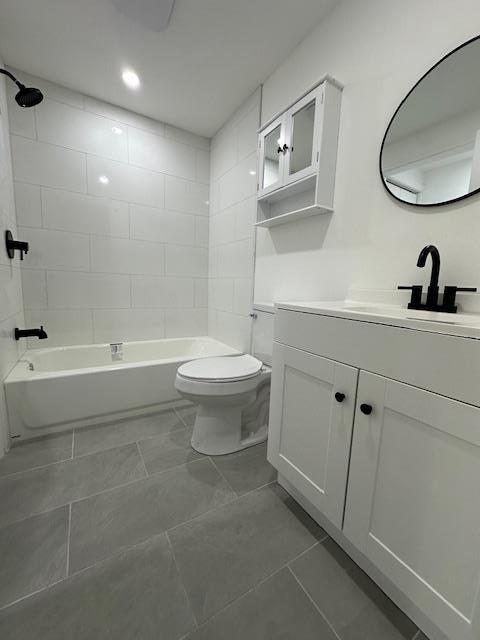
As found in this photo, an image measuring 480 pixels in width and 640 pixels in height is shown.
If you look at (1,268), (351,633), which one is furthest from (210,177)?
(351,633)

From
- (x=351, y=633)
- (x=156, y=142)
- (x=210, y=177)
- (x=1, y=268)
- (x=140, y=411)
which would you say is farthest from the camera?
(x=210, y=177)

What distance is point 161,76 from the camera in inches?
70.0

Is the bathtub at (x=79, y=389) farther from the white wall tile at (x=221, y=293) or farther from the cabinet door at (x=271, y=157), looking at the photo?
the cabinet door at (x=271, y=157)

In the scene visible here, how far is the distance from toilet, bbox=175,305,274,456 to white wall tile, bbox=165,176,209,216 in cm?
133

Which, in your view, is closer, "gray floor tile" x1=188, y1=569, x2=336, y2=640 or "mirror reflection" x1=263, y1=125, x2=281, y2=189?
"gray floor tile" x1=188, y1=569, x2=336, y2=640

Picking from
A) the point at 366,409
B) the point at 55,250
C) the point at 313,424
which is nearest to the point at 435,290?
the point at 366,409

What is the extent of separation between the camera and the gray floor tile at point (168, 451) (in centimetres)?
141

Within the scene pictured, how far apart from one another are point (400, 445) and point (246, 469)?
894 millimetres

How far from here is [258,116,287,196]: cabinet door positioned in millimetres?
1510

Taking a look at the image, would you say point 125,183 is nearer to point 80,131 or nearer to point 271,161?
point 80,131

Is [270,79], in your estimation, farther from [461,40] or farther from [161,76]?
[461,40]

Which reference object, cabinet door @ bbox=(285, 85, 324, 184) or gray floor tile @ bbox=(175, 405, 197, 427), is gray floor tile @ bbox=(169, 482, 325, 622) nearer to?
gray floor tile @ bbox=(175, 405, 197, 427)

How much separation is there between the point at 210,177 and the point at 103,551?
2.72m

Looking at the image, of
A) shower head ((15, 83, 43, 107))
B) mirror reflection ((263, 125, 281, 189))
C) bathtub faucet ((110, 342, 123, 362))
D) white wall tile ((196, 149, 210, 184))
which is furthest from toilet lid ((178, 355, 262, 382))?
white wall tile ((196, 149, 210, 184))
